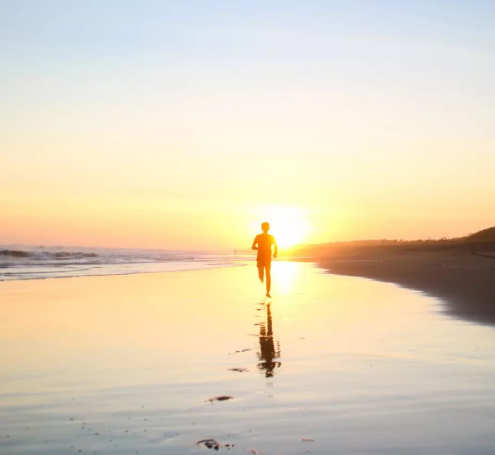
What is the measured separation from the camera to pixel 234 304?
651 inches

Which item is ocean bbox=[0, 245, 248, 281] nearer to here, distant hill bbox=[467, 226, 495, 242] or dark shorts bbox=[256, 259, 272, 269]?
dark shorts bbox=[256, 259, 272, 269]

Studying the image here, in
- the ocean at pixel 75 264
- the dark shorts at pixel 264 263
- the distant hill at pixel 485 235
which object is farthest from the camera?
the distant hill at pixel 485 235

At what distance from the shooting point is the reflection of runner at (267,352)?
7.86m

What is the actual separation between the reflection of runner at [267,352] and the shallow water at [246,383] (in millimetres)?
37

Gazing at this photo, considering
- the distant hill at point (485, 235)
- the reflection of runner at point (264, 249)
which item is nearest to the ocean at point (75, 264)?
the reflection of runner at point (264, 249)

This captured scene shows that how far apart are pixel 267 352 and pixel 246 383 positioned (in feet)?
6.73

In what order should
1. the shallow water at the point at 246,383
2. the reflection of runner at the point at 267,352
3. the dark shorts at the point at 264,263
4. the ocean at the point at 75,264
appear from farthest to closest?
the ocean at the point at 75,264 → the dark shorts at the point at 264,263 → the reflection of runner at the point at 267,352 → the shallow water at the point at 246,383

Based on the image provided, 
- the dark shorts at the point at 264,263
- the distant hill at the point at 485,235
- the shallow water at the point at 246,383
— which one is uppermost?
the distant hill at the point at 485,235

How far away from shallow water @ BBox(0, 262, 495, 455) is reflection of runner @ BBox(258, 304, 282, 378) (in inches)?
1.5

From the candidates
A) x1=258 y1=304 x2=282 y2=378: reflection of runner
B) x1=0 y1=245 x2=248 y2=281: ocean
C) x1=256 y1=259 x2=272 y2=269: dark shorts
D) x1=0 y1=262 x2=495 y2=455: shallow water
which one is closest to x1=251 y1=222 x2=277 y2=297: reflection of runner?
x1=256 y1=259 x2=272 y2=269: dark shorts

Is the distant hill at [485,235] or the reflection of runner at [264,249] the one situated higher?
the distant hill at [485,235]

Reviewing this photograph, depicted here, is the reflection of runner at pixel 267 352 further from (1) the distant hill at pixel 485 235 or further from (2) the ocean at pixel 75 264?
(1) the distant hill at pixel 485 235

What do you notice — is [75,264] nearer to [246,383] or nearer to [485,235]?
[485,235]

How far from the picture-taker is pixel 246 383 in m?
7.02
